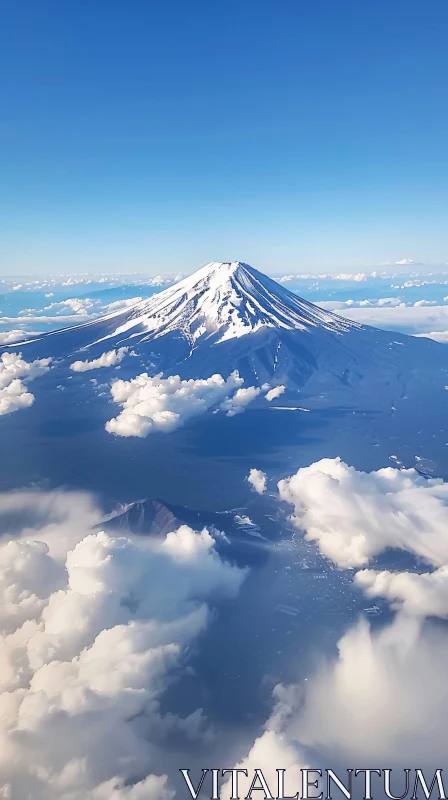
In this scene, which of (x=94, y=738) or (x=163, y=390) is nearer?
(x=94, y=738)

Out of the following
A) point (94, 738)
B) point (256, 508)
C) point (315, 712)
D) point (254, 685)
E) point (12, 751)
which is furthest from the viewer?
point (256, 508)

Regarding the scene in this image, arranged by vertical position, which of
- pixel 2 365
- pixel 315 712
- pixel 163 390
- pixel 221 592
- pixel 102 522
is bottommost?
pixel 315 712

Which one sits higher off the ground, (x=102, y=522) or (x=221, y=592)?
(x=102, y=522)

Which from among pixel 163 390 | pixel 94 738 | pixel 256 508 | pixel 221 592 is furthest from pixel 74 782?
pixel 163 390

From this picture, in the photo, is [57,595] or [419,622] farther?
[419,622]

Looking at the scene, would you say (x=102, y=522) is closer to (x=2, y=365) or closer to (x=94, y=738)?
(x=94, y=738)

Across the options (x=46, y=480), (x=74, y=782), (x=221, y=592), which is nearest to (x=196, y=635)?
(x=221, y=592)

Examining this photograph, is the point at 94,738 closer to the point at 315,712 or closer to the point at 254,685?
the point at 254,685

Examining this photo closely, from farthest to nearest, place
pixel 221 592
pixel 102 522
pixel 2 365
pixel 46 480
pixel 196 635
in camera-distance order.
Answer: pixel 2 365 < pixel 46 480 < pixel 102 522 < pixel 221 592 < pixel 196 635

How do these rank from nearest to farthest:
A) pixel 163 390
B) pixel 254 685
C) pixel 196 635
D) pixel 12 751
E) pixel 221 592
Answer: pixel 12 751, pixel 254 685, pixel 196 635, pixel 221 592, pixel 163 390
